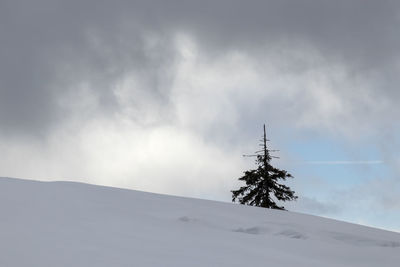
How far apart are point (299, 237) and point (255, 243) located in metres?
1.34

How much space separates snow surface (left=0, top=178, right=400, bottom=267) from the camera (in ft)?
17.3

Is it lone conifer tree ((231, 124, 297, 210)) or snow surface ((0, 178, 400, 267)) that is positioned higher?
lone conifer tree ((231, 124, 297, 210))

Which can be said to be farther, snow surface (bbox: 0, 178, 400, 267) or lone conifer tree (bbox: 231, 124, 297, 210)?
lone conifer tree (bbox: 231, 124, 297, 210)

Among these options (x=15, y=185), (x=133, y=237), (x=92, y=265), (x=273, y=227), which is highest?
(x=15, y=185)

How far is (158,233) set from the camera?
6555mm

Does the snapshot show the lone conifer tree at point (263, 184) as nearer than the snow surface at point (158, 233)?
No

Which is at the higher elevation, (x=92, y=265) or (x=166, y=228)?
(x=166, y=228)

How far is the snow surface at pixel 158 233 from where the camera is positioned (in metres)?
5.28

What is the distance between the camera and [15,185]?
842 cm

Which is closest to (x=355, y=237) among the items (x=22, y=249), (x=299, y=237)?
(x=299, y=237)

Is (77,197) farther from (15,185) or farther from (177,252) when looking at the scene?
(177,252)

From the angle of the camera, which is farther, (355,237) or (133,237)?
(355,237)

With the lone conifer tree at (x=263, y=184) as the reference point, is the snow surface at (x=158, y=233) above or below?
below

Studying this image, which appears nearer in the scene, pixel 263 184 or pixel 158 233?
pixel 158 233
